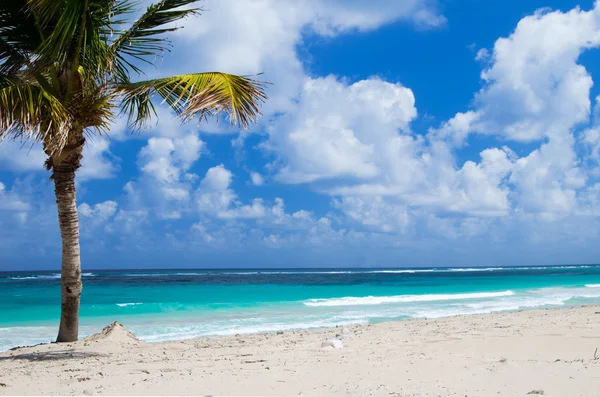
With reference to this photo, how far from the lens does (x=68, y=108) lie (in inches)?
298

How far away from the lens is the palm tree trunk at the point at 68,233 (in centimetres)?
819

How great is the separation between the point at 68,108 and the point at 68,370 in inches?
152

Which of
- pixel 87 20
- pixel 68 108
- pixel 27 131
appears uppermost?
pixel 87 20

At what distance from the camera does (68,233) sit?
8.22m

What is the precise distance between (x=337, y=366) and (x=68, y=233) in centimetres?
527

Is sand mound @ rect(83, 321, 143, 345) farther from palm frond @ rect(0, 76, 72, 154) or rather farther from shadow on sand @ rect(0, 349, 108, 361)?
palm frond @ rect(0, 76, 72, 154)

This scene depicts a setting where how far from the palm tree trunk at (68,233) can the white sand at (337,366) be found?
86 centimetres

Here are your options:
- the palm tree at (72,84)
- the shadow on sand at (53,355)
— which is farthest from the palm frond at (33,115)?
the shadow on sand at (53,355)

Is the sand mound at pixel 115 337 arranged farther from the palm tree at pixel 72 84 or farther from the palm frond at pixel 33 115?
the palm frond at pixel 33 115

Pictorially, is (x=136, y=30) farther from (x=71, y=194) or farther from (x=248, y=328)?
(x=248, y=328)

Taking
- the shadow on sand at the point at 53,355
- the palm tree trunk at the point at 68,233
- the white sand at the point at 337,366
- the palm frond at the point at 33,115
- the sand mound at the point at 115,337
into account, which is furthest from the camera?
the sand mound at the point at 115,337

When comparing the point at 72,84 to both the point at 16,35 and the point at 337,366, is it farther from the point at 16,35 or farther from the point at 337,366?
the point at 337,366

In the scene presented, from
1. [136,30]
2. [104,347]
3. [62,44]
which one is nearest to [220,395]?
[104,347]

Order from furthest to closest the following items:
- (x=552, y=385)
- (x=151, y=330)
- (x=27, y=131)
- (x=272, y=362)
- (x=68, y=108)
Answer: (x=151, y=330) < (x=68, y=108) < (x=27, y=131) < (x=272, y=362) < (x=552, y=385)
